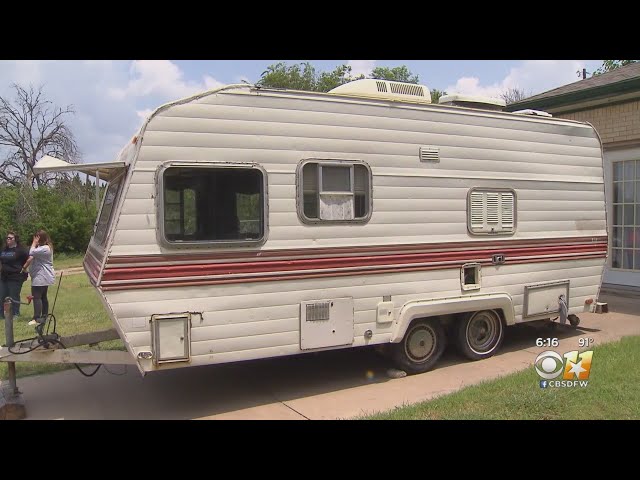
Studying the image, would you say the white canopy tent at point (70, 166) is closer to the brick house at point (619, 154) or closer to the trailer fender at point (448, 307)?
the trailer fender at point (448, 307)

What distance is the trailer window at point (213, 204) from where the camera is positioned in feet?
15.9

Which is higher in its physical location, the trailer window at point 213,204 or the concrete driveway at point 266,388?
the trailer window at point 213,204

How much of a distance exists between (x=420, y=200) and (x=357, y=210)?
0.81m

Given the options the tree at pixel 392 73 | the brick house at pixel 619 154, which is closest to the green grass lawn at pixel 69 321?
the brick house at pixel 619 154

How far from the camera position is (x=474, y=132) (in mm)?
6344

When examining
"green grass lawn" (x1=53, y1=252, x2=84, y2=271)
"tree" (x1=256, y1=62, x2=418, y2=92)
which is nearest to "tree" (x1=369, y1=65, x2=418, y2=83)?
"tree" (x1=256, y1=62, x2=418, y2=92)

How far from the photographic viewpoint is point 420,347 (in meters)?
6.22

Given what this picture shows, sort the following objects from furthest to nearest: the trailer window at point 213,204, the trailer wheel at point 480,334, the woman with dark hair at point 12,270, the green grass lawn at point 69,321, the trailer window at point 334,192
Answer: the woman with dark hair at point 12,270, the green grass lawn at point 69,321, the trailer wheel at point 480,334, the trailer window at point 334,192, the trailer window at point 213,204

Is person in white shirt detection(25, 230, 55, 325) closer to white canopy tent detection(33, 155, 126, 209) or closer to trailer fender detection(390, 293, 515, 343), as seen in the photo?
white canopy tent detection(33, 155, 126, 209)

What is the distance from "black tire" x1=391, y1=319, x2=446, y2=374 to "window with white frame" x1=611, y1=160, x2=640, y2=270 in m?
6.16

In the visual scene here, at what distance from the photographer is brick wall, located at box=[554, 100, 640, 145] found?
9977 mm

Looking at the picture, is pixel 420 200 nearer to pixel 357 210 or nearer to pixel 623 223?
pixel 357 210

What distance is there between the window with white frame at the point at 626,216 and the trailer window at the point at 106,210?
938 centimetres

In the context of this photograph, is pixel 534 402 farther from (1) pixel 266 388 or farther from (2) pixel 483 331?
(1) pixel 266 388
